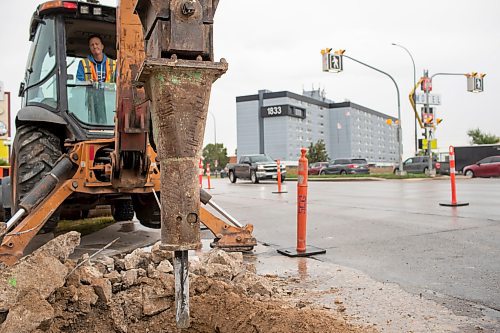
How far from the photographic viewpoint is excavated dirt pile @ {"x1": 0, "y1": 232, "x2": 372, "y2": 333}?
9.48 ft

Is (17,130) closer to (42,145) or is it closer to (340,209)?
(42,145)

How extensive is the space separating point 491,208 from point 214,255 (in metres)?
8.14

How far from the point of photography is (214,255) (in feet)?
14.5

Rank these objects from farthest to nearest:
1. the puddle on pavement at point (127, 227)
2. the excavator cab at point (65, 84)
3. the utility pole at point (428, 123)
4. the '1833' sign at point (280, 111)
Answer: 1. the '1833' sign at point (280, 111)
2. the utility pole at point (428, 123)
3. the puddle on pavement at point (127, 227)
4. the excavator cab at point (65, 84)

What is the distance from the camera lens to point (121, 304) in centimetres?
333

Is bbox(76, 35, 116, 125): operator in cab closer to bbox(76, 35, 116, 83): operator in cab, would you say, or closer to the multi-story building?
bbox(76, 35, 116, 83): operator in cab

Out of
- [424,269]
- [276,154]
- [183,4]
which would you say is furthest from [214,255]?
[276,154]

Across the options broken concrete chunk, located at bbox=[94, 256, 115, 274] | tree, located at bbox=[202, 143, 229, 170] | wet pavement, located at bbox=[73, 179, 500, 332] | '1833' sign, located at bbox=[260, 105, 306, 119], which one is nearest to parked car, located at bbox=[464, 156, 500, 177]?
wet pavement, located at bbox=[73, 179, 500, 332]

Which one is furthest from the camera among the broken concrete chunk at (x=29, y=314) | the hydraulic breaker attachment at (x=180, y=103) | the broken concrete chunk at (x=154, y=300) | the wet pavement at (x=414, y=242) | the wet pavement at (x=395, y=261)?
the wet pavement at (x=414, y=242)

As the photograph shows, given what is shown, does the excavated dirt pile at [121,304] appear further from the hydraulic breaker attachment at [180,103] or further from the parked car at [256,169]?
the parked car at [256,169]

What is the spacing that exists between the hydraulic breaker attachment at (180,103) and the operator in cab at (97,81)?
12.6 feet

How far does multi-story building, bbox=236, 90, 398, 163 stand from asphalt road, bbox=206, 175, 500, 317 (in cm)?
7434

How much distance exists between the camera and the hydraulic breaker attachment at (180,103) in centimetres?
246

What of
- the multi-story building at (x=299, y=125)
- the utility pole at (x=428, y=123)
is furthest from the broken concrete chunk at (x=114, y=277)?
the multi-story building at (x=299, y=125)
